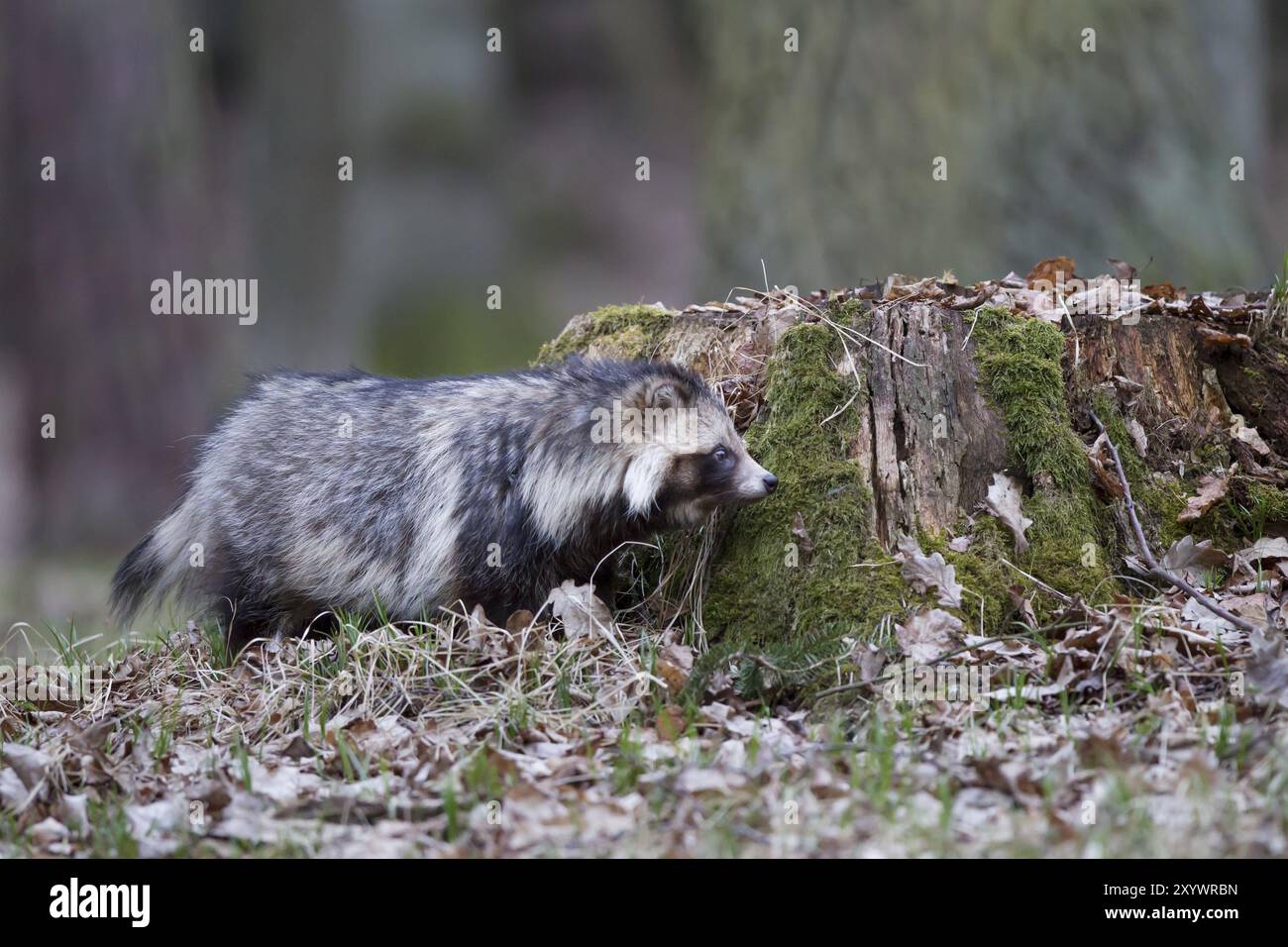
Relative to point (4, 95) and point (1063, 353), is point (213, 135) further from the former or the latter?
point (1063, 353)

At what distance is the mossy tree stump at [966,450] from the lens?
6.55 m

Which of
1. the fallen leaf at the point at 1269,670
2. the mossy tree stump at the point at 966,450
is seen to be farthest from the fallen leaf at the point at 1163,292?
the fallen leaf at the point at 1269,670

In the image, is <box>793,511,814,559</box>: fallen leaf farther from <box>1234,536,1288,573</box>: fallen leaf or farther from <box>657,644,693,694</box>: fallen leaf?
<box>1234,536,1288,573</box>: fallen leaf

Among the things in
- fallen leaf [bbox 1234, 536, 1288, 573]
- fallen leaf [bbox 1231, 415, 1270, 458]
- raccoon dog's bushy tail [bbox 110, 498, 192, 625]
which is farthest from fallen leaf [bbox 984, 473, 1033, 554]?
raccoon dog's bushy tail [bbox 110, 498, 192, 625]

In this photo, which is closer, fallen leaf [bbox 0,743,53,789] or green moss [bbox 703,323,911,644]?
fallen leaf [bbox 0,743,53,789]

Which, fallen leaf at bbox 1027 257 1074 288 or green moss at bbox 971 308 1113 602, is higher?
fallen leaf at bbox 1027 257 1074 288

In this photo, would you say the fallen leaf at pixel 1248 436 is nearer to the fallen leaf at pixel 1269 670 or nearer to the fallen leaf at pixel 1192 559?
the fallen leaf at pixel 1192 559

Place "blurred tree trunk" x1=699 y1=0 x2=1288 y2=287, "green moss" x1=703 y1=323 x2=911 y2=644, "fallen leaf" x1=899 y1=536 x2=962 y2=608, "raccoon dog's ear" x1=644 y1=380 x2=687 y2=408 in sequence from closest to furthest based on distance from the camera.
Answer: "fallen leaf" x1=899 y1=536 x2=962 y2=608 → "green moss" x1=703 y1=323 x2=911 y2=644 → "raccoon dog's ear" x1=644 y1=380 x2=687 y2=408 → "blurred tree trunk" x1=699 y1=0 x2=1288 y2=287

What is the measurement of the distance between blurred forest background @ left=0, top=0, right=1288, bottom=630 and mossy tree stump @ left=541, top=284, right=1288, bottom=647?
153 inches

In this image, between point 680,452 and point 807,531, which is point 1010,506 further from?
point 680,452

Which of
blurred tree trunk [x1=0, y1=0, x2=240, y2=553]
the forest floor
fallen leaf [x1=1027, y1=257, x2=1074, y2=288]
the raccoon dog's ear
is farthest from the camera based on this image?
blurred tree trunk [x1=0, y1=0, x2=240, y2=553]

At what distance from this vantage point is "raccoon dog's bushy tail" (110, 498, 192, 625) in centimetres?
815

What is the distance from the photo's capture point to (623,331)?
8234 mm

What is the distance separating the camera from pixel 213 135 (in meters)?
23.7
